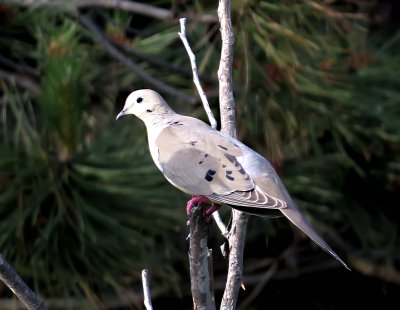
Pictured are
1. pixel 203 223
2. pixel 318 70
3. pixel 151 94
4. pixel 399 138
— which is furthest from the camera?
pixel 399 138

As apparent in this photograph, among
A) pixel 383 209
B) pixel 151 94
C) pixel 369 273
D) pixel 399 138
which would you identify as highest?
pixel 151 94

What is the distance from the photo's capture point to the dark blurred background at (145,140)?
225cm

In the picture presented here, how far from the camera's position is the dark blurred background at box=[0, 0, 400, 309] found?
2.25 metres

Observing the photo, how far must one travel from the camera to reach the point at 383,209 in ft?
9.20

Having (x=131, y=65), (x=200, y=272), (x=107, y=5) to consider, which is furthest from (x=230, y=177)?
(x=107, y=5)

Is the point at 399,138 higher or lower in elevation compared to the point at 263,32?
lower

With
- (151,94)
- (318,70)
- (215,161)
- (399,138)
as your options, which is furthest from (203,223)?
(399,138)

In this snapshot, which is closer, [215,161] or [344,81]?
[215,161]

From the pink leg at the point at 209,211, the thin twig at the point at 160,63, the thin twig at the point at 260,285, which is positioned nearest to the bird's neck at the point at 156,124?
the pink leg at the point at 209,211

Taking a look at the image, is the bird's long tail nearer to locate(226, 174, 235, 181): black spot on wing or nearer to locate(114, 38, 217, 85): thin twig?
locate(226, 174, 235, 181): black spot on wing

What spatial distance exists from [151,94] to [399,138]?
88 cm

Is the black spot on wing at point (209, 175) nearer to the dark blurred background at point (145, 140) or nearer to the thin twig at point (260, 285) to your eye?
the dark blurred background at point (145, 140)

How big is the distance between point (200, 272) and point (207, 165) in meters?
0.37

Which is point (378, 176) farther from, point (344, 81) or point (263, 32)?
point (263, 32)
